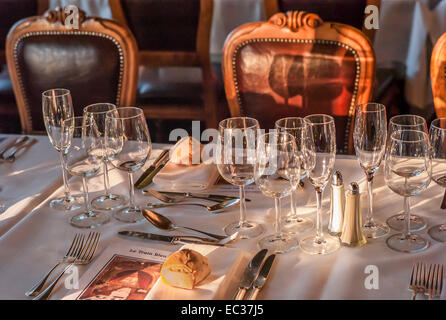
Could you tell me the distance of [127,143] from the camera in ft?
4.45

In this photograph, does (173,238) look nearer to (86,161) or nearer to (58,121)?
(86,161)

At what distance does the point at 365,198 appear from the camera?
140 centimetres

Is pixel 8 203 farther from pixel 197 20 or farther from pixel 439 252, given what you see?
pixel 197 20

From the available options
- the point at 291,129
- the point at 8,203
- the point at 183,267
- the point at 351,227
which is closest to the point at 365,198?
the point at 351,227

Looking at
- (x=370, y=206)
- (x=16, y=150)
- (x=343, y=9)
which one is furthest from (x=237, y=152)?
(x=343, y=9)

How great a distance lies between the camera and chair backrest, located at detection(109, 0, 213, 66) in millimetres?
3000

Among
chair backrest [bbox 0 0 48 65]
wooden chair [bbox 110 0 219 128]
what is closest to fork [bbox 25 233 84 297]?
wooden chair [bbox 110 0 219 128]

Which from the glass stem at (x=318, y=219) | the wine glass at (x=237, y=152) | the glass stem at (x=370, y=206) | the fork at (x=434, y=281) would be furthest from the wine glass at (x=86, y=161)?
the fork at (x=434, y=281)

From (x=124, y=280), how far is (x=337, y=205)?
44 centimetres

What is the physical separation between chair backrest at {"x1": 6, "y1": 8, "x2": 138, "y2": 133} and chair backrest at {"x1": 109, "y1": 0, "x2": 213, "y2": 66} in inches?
33.8

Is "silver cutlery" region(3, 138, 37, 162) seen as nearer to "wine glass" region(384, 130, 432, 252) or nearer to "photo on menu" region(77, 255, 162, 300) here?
"photo on menu" region(77, 255, 162, 300)

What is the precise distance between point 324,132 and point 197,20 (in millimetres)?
1938

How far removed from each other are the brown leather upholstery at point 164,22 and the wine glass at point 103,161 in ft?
5.23

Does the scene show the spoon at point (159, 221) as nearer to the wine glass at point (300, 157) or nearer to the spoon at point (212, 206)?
the spoon at point (212, 206)
